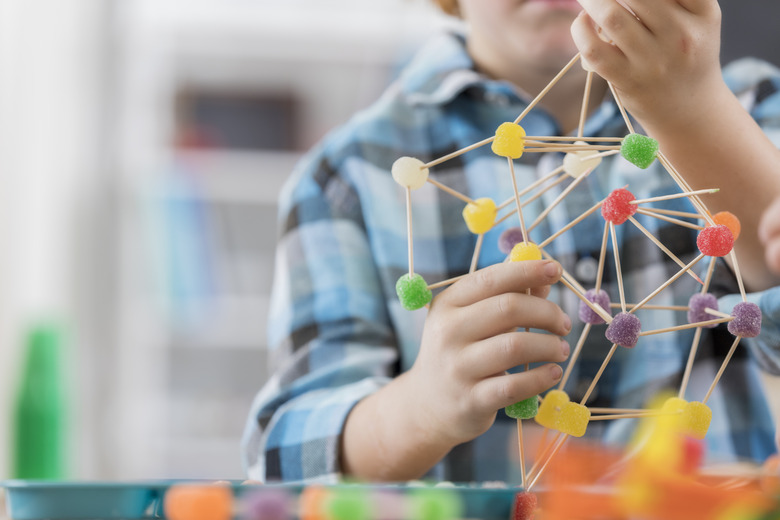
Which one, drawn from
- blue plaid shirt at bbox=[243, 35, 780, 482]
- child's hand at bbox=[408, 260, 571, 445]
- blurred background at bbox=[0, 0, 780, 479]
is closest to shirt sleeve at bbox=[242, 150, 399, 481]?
blue plaid shirt at bbox=[243, 35, 780, 482]

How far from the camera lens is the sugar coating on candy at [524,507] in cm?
24

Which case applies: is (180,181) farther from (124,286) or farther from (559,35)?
(559,35)

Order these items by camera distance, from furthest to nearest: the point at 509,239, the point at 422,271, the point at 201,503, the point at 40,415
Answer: the point at 40,415 < the point at 422,271 < the point at 509,239 < the point at 201,503

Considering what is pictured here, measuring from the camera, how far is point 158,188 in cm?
157

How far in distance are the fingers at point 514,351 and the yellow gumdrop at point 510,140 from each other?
0.06 metres

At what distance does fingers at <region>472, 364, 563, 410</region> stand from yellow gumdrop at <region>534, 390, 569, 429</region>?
0.4 inches

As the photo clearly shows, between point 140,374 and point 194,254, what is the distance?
27 cm

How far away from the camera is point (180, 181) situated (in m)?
1.63

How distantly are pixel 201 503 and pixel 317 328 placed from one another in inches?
15.1

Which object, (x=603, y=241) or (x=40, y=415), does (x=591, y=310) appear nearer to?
(x=603, y=241)

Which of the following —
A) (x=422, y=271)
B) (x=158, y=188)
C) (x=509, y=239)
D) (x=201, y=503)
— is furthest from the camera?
(x=158, y=188)

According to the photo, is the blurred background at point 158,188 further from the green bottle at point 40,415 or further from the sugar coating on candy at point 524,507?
the sugar coating on candy at point 524,507

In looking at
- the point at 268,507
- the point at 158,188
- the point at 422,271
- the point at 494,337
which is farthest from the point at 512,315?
the point at 158,188

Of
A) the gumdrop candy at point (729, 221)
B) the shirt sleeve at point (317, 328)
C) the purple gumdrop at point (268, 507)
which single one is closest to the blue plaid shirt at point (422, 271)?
the shirt sleeve at point (317, 328)
